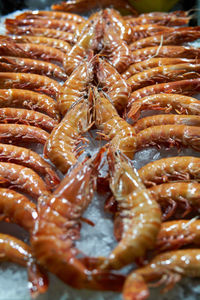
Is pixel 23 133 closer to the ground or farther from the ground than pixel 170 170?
farther from the ground

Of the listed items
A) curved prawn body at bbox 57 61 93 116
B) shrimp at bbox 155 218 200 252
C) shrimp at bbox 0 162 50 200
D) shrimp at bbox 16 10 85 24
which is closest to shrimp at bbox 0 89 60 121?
curved prawn body at bbox 57 61 93 116

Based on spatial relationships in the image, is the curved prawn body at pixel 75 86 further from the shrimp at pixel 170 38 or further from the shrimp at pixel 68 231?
the shrimp at pixel 170 38

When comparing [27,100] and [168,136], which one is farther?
[27,100]

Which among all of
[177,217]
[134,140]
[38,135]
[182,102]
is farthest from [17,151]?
[182,102]

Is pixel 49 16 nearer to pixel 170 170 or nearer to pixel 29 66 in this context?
pixel 29 66

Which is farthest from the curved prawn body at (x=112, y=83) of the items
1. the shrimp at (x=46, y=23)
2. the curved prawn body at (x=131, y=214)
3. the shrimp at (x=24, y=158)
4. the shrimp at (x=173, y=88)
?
the shrimp at (x=46, y=23)

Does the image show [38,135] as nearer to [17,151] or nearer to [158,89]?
[17,151]

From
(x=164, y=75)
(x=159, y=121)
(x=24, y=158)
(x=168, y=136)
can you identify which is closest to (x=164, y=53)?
(x=164, y=75)
